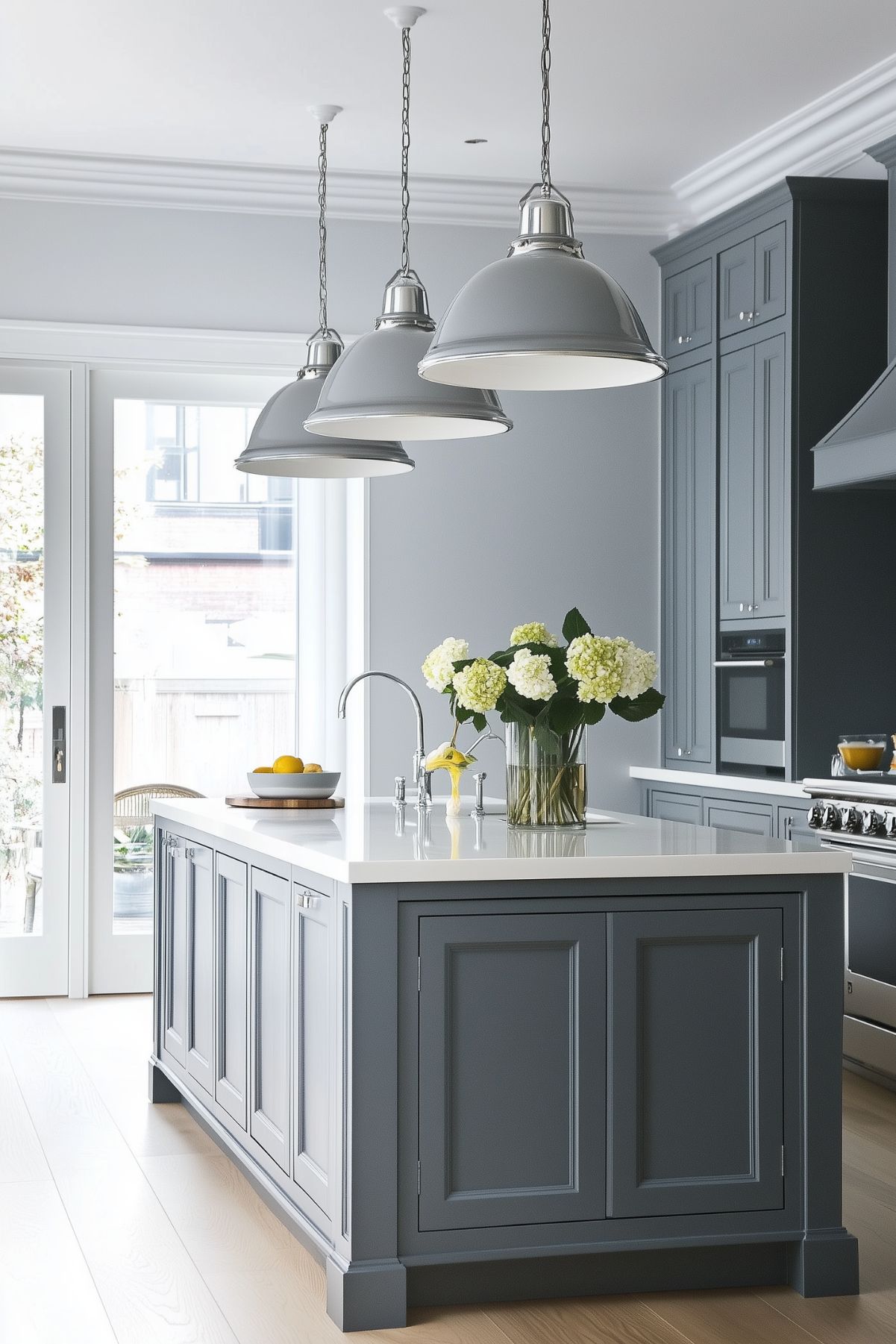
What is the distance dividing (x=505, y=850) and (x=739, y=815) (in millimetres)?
2587

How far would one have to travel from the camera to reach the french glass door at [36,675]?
560 centimetres

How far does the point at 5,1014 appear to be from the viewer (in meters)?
5.29

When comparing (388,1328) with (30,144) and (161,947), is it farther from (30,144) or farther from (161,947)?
(30,144)

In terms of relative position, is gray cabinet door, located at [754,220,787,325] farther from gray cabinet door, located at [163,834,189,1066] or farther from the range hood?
gray cabinet door, located at [163,834,189,1066]

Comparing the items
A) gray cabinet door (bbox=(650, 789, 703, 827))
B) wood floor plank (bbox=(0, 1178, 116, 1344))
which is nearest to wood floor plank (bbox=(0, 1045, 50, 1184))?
wood floor plank (bbox=(0, 1178, 116, 1344))

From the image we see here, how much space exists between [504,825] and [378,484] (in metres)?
2.67

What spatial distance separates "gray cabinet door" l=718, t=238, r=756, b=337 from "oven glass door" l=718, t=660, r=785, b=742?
120 cm

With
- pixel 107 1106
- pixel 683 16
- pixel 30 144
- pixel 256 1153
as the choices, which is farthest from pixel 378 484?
pixel 256 1153

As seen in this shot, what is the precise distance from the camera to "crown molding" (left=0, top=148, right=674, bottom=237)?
5.47 meters

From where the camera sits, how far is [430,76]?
187 inches

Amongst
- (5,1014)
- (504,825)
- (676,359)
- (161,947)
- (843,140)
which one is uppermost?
(843,140)

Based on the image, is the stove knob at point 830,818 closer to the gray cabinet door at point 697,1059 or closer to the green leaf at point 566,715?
the green leaf at point 566,715

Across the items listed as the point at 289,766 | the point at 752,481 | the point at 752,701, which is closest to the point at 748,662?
the point at 752,701

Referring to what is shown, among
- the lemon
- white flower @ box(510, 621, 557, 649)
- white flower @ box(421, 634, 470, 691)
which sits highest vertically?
white flower @ box(510, 621, 557, 649)
